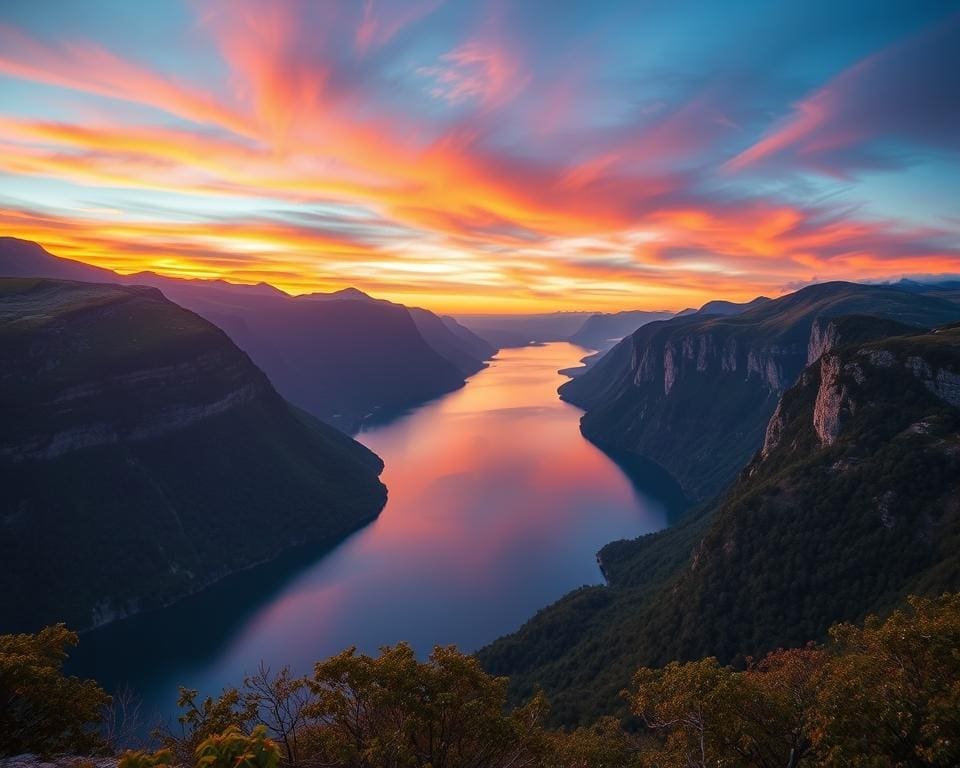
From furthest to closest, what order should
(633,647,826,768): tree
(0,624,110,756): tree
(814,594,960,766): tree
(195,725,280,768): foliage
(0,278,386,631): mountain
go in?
(0,278,386,631): mountain → (0,624,110,756): tree → (633,647,826,768): tree → (814,594,960,766): tree → (195,725,280,768): foliage

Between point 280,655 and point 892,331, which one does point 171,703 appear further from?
point 892,331

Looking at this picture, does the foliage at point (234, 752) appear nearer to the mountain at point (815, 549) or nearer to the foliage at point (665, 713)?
the foliage at point (665, 713)

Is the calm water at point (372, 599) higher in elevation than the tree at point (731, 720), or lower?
lower

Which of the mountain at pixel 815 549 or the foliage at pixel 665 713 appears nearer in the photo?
the foliage at pixel 665 713

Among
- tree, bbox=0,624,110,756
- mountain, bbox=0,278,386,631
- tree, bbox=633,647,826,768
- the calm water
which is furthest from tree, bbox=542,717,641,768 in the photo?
mountain, bbox=0,278,386,631

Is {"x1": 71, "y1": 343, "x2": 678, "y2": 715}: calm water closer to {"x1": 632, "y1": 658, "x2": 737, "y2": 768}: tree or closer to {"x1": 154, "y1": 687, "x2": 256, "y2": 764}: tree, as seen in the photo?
{"x1": 154, "y1": 687, "x2": 256, "y2": 764}: tree

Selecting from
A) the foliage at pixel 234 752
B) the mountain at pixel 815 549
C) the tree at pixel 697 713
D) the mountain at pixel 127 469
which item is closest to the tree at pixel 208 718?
the foliage at pixel 234 752

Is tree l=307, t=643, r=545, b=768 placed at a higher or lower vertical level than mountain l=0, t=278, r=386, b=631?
higher
